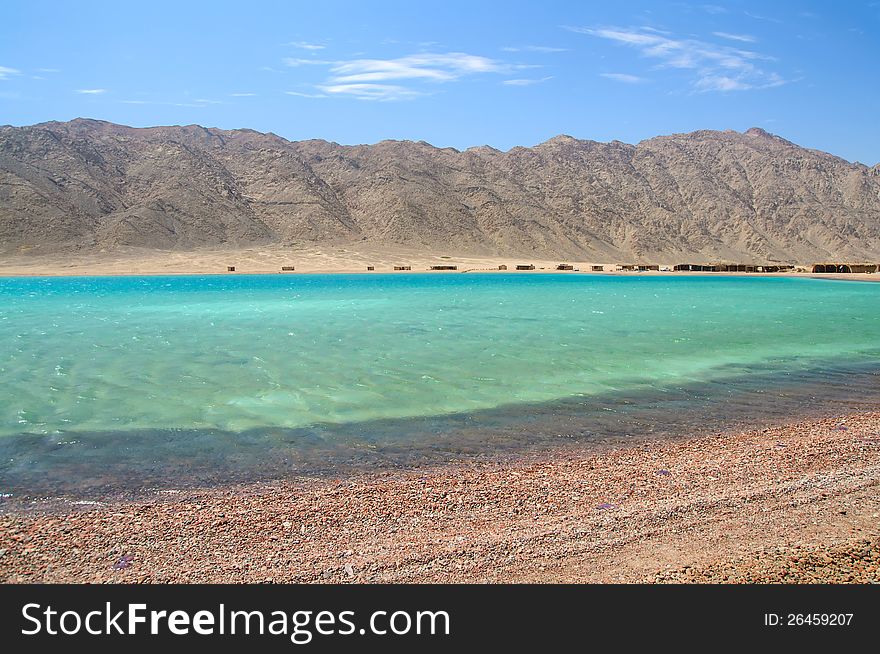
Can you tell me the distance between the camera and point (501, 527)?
6176 mm

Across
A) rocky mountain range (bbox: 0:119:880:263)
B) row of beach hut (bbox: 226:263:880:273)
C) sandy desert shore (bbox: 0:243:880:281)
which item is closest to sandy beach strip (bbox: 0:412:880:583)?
sandy desert shore (bbox: 0:243:880:281)

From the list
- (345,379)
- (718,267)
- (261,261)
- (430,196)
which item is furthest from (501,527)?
(430,196)

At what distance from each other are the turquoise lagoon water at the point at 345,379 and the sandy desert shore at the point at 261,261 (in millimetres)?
55096

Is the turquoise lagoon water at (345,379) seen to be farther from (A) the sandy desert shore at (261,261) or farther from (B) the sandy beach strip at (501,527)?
(A) the sandy desert shore at (261,261)

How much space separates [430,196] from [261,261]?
4310 cm

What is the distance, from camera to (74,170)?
113750 mm

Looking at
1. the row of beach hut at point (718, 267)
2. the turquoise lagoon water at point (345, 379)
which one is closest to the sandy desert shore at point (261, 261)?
the row of beach hut at point (718, 267)

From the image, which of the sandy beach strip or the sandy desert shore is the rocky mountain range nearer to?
the sandy desert shore

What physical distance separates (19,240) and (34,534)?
100m

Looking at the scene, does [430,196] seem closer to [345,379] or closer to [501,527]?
[345,379]

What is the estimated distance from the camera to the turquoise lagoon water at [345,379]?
9.51 metres

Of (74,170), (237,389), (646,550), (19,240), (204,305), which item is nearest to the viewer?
(646,550)

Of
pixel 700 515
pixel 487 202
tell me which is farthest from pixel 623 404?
pixel 487 202

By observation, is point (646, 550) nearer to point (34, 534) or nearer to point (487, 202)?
point (34, 534)
